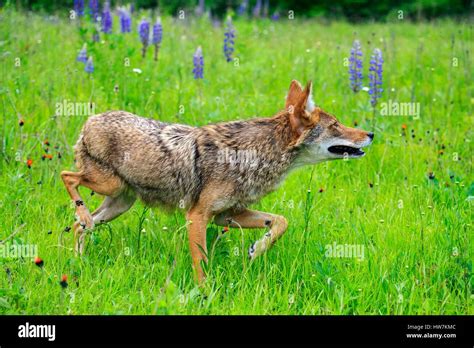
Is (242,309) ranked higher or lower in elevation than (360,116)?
lower

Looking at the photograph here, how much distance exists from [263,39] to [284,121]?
8.29 m

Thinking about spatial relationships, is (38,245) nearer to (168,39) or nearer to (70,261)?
(70,261)

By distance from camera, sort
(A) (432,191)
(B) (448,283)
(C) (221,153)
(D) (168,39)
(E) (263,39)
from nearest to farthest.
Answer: (B) (448,283)
(C) (221,153)
(A) (432,191)
(D) (168,39)
(E) (263,39)

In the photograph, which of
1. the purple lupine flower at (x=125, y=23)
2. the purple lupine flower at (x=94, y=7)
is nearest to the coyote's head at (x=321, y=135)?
the purple lupine flower at (x=94, y=7)

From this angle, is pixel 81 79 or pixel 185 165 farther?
pixel 81 79

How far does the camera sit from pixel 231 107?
29.3 feet

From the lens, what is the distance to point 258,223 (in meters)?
5.90

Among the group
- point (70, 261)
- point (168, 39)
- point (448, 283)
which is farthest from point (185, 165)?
point (168, 39)

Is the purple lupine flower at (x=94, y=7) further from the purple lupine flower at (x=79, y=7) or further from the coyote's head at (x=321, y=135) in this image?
the coyote's head at (x=321, y=135)

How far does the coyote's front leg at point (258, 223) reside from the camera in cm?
563

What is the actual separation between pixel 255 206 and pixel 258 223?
1.01m

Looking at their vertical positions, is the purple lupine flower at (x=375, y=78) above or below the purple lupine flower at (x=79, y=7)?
below

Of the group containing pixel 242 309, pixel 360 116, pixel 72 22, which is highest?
pixel 72 22

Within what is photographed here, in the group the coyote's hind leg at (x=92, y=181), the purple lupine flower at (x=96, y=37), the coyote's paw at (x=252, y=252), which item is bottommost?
the coyote's paw at (x=252, y=252)
